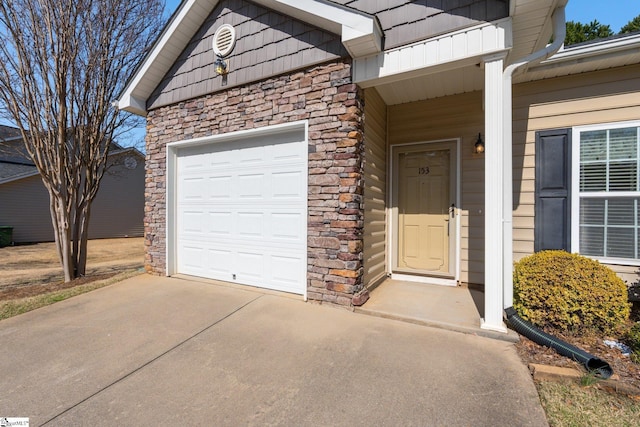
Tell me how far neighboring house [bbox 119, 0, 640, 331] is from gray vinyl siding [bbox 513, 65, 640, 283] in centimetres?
2

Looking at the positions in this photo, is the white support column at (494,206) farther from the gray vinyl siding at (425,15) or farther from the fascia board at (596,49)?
the fascia board at (596,49)

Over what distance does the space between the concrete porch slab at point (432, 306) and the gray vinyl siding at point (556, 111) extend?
1.12 m

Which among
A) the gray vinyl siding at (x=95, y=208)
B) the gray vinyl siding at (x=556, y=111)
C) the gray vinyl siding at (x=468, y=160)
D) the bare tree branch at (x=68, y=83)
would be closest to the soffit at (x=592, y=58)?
the gray vinyl siding at (x=556, y=111)

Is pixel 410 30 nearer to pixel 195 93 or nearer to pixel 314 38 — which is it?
pixel 314 38

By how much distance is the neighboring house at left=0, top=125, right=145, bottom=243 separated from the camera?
13.1m

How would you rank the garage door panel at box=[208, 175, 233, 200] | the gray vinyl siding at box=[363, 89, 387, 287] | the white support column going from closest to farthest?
the white support column → the gray vinyl siding at box=[363, 89, 387, 287] → the garage door panel at box=[208, 175, 233, 200]

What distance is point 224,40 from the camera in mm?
4496

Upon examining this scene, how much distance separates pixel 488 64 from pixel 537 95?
1580 millimetres

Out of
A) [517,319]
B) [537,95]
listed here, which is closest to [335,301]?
[517,319]

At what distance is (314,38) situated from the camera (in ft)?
12.3

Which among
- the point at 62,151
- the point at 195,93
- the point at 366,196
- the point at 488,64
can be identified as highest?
the point at 195,93

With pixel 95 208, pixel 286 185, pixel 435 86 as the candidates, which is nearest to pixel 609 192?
pixel 435 86

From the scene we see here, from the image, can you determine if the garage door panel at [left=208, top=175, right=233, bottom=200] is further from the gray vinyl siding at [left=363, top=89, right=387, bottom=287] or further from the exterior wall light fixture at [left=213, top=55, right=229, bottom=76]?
the gray vinyl siding at [left=363, top=89, right=387, bottom=287]

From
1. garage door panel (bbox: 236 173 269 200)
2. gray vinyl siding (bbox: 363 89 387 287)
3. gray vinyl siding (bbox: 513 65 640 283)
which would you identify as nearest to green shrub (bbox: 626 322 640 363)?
gray vinyl siding (bbox: 513 65 640 283)
